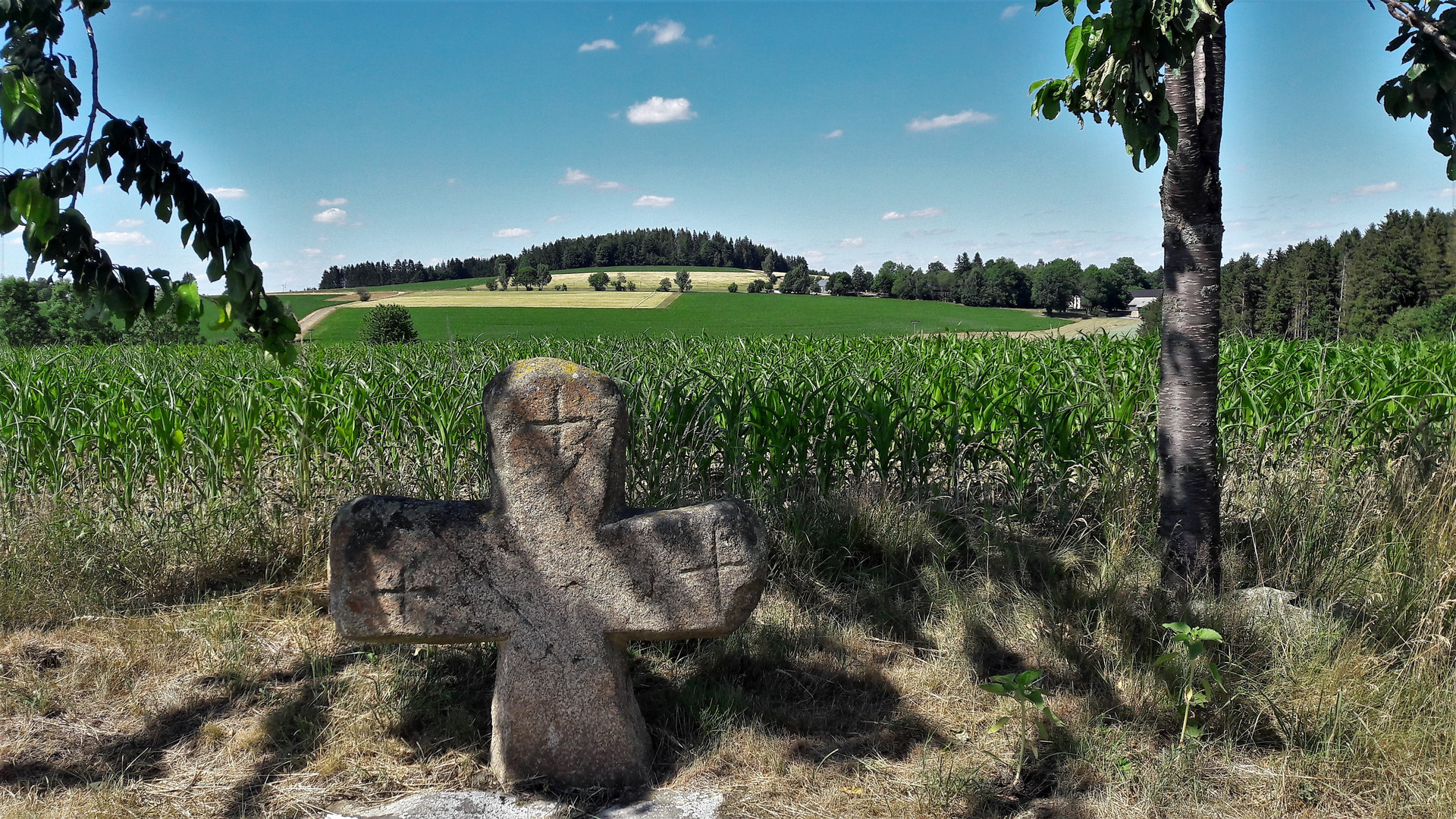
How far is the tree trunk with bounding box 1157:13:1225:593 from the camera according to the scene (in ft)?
10.8

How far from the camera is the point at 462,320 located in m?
44.3

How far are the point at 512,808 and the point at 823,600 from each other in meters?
1.75

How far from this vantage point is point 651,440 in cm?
439

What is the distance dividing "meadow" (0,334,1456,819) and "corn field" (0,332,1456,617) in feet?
0.09

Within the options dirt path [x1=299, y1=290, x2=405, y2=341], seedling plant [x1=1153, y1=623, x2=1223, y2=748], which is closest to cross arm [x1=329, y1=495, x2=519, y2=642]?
seedling plant [x1=1153, y1=623, x2=1223, y2=748]

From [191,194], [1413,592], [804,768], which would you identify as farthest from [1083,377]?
[191,194]

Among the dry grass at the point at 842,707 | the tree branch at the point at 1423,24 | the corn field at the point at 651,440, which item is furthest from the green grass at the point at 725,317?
the tree branch at the point at 1423,24

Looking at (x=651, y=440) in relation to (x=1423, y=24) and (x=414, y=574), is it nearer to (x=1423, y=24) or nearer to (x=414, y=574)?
(x=414, y=574)

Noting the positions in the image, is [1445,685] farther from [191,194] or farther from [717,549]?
[191,194]

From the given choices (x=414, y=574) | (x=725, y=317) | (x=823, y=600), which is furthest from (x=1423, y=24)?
(x=725, y=317)

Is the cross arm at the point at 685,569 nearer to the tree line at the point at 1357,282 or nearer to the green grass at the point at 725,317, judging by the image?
the green grass at the point at 725,317

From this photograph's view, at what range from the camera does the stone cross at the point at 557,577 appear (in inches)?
97.3

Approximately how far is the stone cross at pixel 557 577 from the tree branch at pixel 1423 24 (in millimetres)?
2844

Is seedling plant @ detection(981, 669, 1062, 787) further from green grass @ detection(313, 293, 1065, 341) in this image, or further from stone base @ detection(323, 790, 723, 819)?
green grass @ detection(313, 293, 1065, 341)
